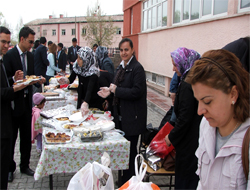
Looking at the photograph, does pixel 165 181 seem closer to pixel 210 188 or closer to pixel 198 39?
pixel 210 188

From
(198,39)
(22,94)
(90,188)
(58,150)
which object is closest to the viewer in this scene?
(90,188)

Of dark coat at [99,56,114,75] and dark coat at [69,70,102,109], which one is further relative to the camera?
dark coat at [99,56,114,75]

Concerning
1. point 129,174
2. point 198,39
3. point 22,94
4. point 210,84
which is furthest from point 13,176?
point 198,39

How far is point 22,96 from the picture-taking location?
3.54 meters

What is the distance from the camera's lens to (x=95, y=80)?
12.6ft

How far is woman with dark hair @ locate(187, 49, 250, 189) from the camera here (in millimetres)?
1292

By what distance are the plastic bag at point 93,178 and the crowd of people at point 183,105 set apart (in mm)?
776

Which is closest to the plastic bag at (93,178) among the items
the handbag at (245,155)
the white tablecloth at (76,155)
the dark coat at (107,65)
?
the white tablecloth at (76,155)

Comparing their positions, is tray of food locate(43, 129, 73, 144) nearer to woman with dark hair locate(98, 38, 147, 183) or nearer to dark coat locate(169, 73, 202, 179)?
woman with dark hair locate(98, 38, 147, 183)

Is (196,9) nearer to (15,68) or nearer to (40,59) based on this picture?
(40,59)

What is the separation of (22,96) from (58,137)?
3.38 feet

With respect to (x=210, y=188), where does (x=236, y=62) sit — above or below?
above

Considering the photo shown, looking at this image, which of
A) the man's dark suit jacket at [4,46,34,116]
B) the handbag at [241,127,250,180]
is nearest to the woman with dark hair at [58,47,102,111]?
the man's dark suit jacket at [4,46,34,116]

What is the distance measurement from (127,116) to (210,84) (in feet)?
6.87
